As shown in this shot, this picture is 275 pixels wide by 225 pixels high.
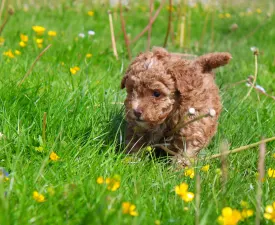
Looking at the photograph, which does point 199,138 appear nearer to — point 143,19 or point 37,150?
point 37,150

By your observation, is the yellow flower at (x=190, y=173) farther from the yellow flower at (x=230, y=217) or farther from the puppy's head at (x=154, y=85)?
the yellow flower at (x=230, y=217)

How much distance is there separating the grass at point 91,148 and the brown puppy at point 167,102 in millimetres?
162

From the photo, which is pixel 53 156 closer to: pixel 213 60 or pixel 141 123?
pixel 141 123

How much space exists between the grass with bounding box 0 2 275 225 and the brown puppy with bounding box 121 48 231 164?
162 mm

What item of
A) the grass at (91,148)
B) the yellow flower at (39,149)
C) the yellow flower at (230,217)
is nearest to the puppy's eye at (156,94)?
the grass at (91,148)

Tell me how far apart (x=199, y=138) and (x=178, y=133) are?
14 cm

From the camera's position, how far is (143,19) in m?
8.77

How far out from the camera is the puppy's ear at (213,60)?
12.2 feet

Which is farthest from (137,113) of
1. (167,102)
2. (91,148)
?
(91,148)

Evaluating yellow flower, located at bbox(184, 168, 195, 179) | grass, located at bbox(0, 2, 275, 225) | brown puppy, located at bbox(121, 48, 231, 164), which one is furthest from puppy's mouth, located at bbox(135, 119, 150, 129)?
yellow flower, located at bbox(184, 168, 195, 179)

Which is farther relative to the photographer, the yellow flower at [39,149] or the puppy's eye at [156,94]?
the puppy's eye at [156,94]

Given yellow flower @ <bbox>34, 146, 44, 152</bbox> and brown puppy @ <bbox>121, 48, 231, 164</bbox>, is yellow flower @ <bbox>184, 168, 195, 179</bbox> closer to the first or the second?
brown puppy @ <bbox>121, 48, 231, 164</bbox>

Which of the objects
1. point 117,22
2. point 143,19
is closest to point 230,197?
point 117,22

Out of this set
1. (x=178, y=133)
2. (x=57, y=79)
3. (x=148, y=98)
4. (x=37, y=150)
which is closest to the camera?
(x=37, y=150)
